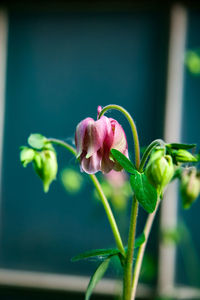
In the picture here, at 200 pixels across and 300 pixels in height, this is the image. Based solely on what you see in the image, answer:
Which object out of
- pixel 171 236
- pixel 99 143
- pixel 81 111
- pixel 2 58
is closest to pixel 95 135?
pixel 99 143

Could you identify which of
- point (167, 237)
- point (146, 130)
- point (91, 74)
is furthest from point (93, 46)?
point (167, 237)

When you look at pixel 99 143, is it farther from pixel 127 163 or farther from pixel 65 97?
pixel 65 97

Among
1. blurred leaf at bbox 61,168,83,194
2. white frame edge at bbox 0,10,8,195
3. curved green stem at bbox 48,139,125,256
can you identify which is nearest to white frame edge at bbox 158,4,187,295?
blurred leaf at bbox 61,168,83,194

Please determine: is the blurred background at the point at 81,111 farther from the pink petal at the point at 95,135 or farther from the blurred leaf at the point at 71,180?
the pink petal at the point at 95,135

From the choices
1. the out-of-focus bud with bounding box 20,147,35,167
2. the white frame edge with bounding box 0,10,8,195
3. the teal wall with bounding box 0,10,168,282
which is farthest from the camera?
the white frame edge with bounding box 0,10,8,195

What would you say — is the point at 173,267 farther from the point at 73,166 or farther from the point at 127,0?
the point at 127,0

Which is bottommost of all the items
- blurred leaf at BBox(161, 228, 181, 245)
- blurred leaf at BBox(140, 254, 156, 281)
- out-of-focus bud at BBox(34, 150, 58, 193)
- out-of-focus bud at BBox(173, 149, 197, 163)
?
blurred leaf at BBox(140, 254, 156, 281)

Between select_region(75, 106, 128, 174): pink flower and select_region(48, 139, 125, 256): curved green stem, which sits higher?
select_region(75, 106, 128, 174): pink flower

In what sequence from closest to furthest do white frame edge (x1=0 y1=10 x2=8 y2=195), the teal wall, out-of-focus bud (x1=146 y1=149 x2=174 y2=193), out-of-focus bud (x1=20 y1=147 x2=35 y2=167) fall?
out-of-focus bud (x1=146 y1=149 x2=174 y2=193), out-of-focus bud (x1=20 y1=147 x2=35 y2=167), the teal wall, white frame edge (x1=0 y1=10 x2=8 y2=195)

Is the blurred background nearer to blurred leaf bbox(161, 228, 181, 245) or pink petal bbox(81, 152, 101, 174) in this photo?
blurred leaf bbox(161, 228, 181, 245)
